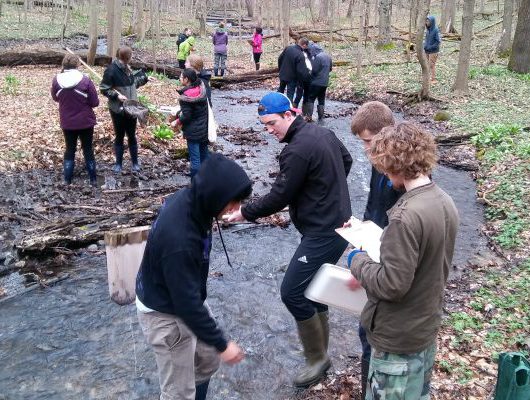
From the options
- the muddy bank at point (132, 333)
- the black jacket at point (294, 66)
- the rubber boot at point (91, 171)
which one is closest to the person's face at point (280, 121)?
the muddy bank at point (132, 333)

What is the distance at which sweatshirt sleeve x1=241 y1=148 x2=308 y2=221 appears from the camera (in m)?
3.61

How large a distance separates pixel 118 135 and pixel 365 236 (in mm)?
7042

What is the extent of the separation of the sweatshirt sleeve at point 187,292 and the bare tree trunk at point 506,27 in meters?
20.8

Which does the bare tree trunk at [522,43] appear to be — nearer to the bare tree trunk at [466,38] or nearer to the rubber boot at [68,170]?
the bare tree trunk at [466,38]

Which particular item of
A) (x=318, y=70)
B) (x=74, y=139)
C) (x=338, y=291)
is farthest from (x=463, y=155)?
(x=338, y=291)

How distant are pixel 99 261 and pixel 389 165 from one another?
4.89 m

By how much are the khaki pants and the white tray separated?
0.87 metres

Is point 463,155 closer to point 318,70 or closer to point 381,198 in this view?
point 318,70

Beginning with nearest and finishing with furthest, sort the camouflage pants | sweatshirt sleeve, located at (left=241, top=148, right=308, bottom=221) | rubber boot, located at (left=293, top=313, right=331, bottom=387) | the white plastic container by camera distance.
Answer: the camouflage pants, sweatshirt sleeve, located at (left=241, top=148, right=308, bottom=221), rubber boot, located at (left=293, top=313, right=331, bottom=387), the white plastic container

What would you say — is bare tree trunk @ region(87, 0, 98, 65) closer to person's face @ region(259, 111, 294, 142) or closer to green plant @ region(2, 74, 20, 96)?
green plant @ region(2, 74, 20, 96)

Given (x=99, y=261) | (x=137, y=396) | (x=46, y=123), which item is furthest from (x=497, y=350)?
(x=46, y=123)

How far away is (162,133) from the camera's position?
36.9ft

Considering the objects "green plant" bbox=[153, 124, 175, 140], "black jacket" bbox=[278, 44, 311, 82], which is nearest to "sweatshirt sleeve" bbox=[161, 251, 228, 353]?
"green plant" bbox=[153, 124, 175, 140]

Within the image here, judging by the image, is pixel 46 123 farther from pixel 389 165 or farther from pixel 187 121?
pixel 389 165
